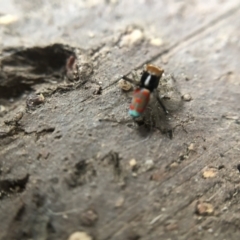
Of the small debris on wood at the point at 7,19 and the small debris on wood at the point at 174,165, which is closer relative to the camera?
the small debris on wood at the point at 174,165

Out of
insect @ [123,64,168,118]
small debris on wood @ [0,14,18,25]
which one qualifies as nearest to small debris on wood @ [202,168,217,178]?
insect @ [123,64,168,118]

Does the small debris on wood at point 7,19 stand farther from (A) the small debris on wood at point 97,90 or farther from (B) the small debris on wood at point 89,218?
(B) the small debris on wood at point 89,218

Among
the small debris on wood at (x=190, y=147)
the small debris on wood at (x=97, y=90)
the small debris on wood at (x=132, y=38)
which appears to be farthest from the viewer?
the small debris on wood at (x=132, y=38)

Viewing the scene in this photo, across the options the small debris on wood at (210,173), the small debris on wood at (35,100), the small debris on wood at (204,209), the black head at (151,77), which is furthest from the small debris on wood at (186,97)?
the small debris on wood at (35,100)

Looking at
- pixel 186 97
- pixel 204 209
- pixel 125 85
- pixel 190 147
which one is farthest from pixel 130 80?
pixel 204 209

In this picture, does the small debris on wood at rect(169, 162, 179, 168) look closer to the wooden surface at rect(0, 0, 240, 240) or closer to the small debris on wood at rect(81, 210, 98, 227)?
the wooden surface at rect(0, 0, 240, 240)

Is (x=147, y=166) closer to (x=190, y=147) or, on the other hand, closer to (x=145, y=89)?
(x=190, y=147)
